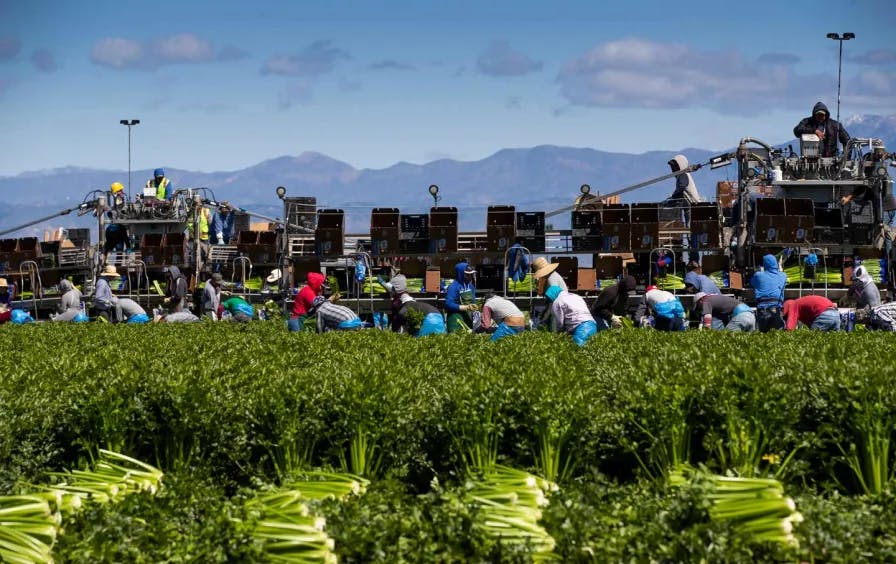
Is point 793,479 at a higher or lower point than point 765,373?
lower

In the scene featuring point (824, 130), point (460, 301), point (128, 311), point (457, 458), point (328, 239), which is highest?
point (824, 130)

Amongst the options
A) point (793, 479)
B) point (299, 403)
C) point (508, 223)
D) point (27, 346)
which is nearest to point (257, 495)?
point (299, 403)

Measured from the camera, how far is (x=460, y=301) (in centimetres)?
2558

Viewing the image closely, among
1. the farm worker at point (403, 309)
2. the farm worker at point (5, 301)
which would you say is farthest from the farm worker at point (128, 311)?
the farm worker at point (403, 309)

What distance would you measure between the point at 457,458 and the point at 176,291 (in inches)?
772

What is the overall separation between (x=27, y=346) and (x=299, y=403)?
880cm

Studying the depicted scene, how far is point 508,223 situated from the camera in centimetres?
3020

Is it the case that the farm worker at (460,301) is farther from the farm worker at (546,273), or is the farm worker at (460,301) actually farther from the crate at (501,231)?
the crate at (501,231)

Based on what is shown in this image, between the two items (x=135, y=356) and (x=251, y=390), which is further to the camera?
(x=135, y=356)

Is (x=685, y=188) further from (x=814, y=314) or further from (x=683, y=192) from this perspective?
(x=814, y=314)

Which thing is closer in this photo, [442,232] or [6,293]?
[442,232]

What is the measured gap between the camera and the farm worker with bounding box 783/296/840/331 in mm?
21891

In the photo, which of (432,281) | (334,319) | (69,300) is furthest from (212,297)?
(334,319)

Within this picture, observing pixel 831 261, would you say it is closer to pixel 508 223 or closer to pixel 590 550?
pixel 508 223
